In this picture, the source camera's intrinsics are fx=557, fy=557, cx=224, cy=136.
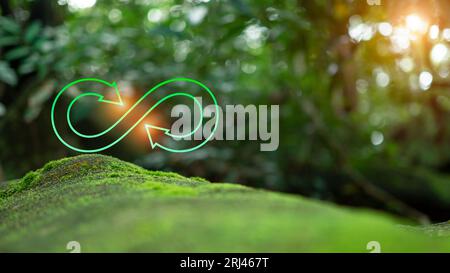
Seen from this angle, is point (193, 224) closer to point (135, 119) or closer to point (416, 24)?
point (416, 24)

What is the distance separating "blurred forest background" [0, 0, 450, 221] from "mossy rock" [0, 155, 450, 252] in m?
1.31

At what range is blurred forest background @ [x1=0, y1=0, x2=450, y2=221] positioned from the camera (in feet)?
9.08

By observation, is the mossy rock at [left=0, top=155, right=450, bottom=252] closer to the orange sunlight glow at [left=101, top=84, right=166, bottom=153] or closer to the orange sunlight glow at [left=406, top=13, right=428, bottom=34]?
the orange sunlight glow at [left=406, top=13, right=428, bottom=34]

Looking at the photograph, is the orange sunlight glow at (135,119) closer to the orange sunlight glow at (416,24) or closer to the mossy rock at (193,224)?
the orange sunlight glow at (416,24)

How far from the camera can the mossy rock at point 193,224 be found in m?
0.77

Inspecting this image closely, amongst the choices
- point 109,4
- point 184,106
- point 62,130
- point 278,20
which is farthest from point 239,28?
point 62,130

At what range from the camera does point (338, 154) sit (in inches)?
149

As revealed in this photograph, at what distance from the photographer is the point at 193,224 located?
804 millimetres

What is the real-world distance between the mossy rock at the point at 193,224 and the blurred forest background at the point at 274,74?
4.30ft

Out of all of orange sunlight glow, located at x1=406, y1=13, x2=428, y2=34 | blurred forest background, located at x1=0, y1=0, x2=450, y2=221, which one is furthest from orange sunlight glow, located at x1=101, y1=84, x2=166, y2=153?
orange sunlight glow, located at x1=406, y1=13, x2=428, y2=34

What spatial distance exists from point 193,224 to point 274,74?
315 cm

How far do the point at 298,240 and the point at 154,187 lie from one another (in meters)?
0.42

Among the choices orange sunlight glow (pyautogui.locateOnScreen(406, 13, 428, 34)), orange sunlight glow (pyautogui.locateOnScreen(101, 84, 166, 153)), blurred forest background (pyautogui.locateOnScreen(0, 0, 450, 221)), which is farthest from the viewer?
orange sunlight glow (pyautogui.locateOnScreen(101, 84, 166, 153))
